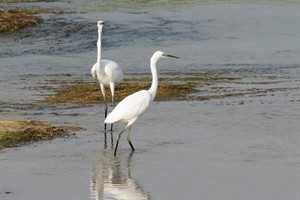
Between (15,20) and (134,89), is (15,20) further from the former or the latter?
(134,89)

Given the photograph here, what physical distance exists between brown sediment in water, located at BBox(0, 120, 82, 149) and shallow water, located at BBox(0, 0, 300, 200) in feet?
0.84

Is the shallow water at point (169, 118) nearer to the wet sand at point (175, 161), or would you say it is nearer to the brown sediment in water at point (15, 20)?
the wet sand at point (175, 161)

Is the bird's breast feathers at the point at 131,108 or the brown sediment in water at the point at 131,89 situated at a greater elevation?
the bird's breast feathers at the point at 131,108

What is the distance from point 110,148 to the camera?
13.1 m

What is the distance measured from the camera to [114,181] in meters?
10.7

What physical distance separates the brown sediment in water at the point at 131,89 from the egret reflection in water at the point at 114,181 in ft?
18.6

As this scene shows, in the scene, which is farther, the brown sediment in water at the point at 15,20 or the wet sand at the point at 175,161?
the brown sediment in water at the point at 15,20

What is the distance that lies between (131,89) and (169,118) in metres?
3.74

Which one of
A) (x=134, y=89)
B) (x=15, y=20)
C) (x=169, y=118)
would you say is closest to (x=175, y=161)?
(x=169, y=118)

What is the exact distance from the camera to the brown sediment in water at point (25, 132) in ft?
42.6

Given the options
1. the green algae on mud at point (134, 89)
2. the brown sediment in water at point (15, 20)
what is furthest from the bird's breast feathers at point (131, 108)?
the brown sediment in water at point (15, 20)

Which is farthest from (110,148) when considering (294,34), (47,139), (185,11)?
(185,11)

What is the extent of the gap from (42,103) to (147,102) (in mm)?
5502

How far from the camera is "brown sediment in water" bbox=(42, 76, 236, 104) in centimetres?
1802
